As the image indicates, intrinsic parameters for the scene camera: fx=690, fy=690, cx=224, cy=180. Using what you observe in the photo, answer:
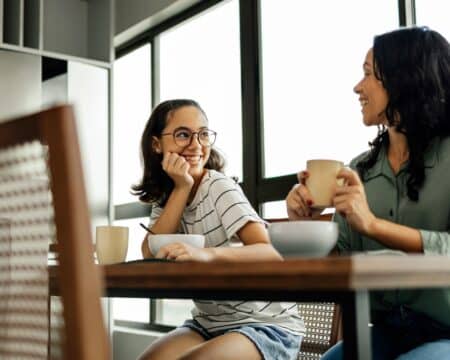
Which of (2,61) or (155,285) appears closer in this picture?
(155,285)

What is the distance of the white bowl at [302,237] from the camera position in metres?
1.05

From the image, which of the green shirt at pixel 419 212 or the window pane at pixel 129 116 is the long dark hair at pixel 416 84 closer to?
the green shirt at pixel 419 212

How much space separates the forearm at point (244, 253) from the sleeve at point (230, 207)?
0.50ft

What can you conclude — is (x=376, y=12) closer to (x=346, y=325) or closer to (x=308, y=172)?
(x=308, y=172)

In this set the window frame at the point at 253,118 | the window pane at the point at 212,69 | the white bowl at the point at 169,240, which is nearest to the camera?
the white bowl at the point at 169,240

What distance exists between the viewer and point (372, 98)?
1509 millimetres

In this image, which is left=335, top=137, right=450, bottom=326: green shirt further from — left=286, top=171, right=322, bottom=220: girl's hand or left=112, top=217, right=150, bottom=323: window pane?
left=112, top=217, right=150, bottom=323: window pane

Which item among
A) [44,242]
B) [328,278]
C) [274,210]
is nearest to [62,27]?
[274,210]

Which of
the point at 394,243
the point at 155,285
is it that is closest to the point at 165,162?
the point at 394,243

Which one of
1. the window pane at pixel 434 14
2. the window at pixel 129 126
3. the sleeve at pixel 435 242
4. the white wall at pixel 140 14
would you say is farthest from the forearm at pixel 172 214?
the window at pixel 129 126

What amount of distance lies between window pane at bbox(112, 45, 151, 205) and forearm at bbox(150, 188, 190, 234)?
231 centimetres

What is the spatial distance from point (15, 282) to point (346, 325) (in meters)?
0.37

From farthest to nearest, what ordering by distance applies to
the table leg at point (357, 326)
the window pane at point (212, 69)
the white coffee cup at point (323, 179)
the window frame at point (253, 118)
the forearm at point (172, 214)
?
the window pane at point (212, 69) < the window frame at point (253, 118) < the forearm at point (172, 214) < the white coffee cup at point (323, 179) < the table leg at point (357, 326)

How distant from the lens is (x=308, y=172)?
124 centimetres
